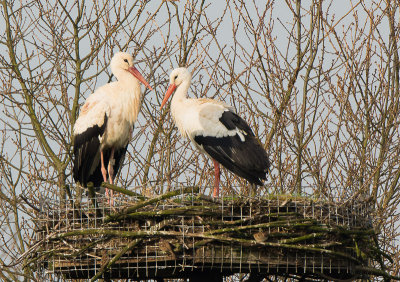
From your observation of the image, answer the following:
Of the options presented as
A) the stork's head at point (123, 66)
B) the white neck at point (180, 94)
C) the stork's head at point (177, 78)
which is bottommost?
the white neck at point (180, 94)

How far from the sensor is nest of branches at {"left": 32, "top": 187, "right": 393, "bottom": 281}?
658 cm

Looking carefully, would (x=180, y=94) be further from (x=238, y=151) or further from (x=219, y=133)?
(x=238, y=151)

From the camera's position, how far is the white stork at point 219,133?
842 centimetres

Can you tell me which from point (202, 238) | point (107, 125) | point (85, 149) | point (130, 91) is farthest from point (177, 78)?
point (202, 238)

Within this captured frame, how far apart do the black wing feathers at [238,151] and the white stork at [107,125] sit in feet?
2.84

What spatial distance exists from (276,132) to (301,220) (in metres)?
3.55

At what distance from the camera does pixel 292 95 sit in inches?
418

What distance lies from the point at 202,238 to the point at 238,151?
2.12m

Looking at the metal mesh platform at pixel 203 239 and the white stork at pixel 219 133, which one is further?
the white stork at pixel 219 133

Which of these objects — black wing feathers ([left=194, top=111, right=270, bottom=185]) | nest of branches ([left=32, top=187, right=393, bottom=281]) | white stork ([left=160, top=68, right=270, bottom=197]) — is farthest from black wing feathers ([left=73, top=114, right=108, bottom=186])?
nest of branches ([left=32, top=187, right=393, bottom=281])

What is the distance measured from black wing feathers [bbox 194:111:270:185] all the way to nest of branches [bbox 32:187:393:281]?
1.22 meters

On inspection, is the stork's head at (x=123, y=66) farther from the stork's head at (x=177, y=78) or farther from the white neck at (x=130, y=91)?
the stork's head at (x=177, y=78)

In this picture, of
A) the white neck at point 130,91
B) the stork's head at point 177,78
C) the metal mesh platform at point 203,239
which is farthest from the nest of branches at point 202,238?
the stork's head at point 177,78

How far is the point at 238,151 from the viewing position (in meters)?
8.61
